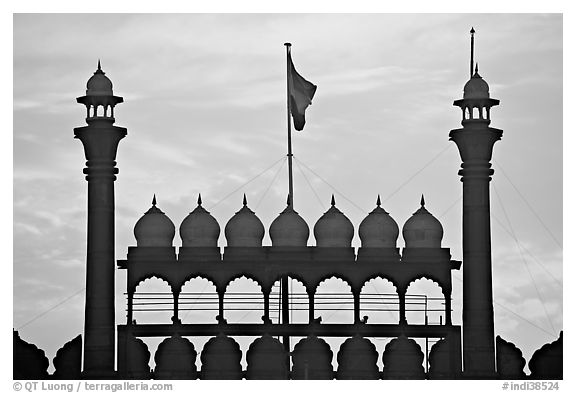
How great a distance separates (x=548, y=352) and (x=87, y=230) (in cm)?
1311

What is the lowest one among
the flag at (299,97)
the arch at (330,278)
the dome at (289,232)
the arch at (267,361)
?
the arch at (267,361)

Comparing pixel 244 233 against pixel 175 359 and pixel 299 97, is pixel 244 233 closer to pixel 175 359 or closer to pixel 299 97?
pixel 175 359

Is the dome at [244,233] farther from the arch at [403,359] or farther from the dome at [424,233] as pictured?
the arch at [403,359]

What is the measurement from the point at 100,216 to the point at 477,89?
11.1m

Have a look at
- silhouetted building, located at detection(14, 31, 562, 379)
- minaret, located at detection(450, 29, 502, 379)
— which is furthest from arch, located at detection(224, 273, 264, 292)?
minaret, located at detection(450, 29, 502, 379)

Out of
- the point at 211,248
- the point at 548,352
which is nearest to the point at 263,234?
the point at 211,248

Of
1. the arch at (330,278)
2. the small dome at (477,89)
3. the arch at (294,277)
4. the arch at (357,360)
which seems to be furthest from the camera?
the small dome at (477,89)

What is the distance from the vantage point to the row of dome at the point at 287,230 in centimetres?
10381

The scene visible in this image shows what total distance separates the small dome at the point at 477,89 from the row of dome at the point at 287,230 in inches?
142

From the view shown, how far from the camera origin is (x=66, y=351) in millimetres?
102875

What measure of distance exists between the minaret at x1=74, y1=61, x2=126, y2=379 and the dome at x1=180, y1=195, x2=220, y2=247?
204 cm

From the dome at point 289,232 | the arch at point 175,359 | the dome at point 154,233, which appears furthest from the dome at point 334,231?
the arch at point 175,359

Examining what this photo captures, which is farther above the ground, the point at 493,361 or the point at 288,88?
the point at 288,88
